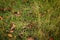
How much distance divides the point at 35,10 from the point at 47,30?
0.45 metres

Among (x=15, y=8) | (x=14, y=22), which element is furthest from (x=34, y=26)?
(x=15, y=8)

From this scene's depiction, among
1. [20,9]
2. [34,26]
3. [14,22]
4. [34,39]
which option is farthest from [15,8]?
[34,39]

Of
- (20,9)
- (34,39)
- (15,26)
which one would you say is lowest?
(34,39)

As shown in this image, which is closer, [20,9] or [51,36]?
[51,36]

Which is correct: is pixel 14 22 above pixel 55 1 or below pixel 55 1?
below

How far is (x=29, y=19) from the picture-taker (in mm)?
3033

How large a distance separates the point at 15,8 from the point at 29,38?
72cm

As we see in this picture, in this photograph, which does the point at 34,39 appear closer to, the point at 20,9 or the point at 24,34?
the point at 24,34

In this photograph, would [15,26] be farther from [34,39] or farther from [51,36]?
[51,36]

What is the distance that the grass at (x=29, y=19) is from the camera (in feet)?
9.22

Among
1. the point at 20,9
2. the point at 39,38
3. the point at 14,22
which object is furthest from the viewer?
the point at 20,9

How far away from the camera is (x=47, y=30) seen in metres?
2.85

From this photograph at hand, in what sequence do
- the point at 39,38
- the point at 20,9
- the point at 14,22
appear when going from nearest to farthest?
the point at 39,38, the point at 14,22, the point at 20,9

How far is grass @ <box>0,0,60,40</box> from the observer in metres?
2.81
